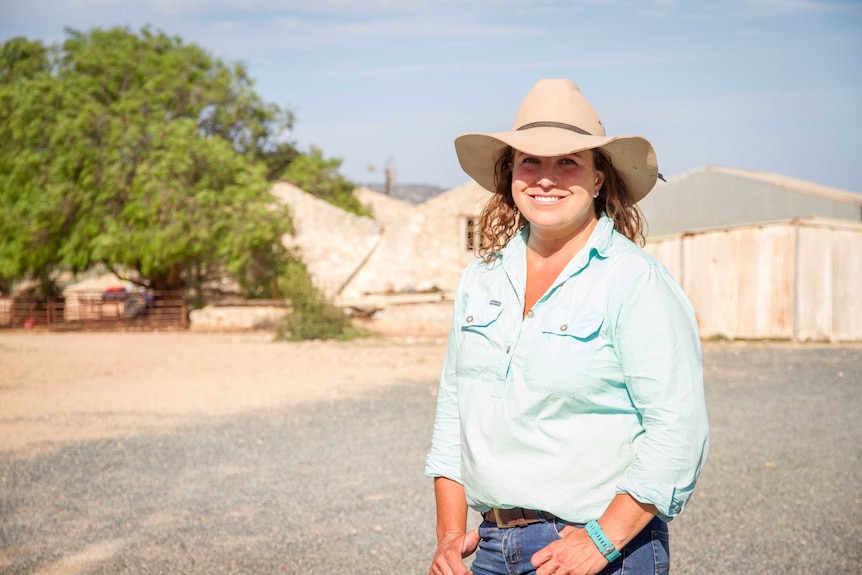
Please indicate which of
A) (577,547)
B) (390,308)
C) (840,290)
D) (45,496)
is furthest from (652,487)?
(390,308)

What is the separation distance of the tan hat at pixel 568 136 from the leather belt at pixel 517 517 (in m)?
0.89

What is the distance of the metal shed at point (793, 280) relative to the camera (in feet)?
55.5

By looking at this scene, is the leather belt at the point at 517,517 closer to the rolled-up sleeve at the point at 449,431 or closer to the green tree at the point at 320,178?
the rolled-up sleeve at the point at 449,431

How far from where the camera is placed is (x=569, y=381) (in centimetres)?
202

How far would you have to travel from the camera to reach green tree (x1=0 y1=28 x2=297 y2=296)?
22531 millimetres

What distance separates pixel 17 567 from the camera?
15.7 feet

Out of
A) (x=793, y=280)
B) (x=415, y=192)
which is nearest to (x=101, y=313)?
(x=793, y=280)

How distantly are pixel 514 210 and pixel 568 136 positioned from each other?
47 centimetres

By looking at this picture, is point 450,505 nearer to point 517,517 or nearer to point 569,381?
point 517,517

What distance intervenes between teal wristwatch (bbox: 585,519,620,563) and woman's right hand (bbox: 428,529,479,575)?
37 cm

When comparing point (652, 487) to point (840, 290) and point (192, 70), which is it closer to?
point (840, 290)

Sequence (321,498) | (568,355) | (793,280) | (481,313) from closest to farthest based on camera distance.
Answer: (568,355) < (481,313) < (321,498) < (793,280)

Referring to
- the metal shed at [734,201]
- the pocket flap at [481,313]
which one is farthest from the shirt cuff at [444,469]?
the metal shed at [734,201]

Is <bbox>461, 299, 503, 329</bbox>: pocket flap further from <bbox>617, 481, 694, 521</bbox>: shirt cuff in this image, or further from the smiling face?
<bbox>617, 481, 694, 521</bbox>: shirt cuff
